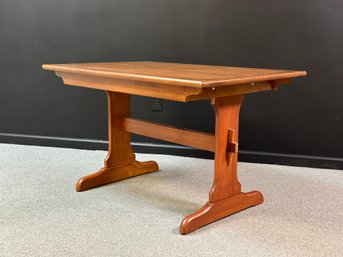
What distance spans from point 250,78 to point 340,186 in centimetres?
119

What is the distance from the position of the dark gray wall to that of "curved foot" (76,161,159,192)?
1.73 feet

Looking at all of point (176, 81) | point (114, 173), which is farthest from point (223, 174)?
point (114, 173)

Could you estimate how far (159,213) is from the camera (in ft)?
7.06

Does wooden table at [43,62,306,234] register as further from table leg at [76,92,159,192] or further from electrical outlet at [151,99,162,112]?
electrical outlet at [151,99,162,112]

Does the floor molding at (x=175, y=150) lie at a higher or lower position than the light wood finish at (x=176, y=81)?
lower

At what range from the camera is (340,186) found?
8.44 feet

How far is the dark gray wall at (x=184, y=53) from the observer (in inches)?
110

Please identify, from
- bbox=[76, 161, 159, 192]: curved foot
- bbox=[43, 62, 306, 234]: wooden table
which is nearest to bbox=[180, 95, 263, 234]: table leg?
bbox=[43, 62, 306, 234]: wooden table

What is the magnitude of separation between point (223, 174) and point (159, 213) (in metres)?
0.38

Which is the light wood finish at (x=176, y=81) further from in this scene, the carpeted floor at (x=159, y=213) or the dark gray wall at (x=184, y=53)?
the dark gray wall at (x=184, y=53)

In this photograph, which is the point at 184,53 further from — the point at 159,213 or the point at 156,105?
the point at 159,213

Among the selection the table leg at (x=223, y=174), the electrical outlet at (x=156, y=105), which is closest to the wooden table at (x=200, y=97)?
the table leg at (x=223, y=174)

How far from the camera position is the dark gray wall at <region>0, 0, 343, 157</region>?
2791 millimetres

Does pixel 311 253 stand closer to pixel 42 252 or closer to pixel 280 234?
pixel 280 234
